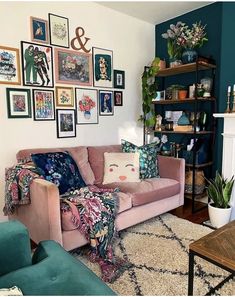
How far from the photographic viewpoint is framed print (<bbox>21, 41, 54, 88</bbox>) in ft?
7.97

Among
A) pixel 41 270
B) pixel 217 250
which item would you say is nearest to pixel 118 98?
pixel 217 250

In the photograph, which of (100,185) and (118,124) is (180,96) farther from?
(100,185)

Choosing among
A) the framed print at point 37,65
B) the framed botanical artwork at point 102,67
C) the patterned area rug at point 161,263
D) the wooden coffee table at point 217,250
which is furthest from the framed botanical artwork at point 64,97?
the wooden coffee table at point 217,250

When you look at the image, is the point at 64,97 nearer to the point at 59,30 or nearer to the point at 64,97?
the point at 64,97

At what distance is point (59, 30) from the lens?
2.62 metres

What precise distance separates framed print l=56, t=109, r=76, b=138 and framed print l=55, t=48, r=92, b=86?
1.11 ft

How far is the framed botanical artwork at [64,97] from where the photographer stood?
2682mm

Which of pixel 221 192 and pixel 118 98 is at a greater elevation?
pixel 118 98

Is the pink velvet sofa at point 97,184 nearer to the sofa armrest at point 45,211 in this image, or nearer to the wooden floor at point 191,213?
the sofa armrest at point 45,211

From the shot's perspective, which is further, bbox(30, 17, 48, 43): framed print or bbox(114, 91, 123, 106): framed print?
bbox(114, 91, 123, 106): framed print

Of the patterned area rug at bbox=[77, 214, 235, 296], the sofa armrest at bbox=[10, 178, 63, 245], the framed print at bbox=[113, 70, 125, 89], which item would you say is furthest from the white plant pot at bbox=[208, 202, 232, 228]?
the framed print at bbox=[113, 70, 125, 89]

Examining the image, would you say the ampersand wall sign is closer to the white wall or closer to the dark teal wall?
the white wall

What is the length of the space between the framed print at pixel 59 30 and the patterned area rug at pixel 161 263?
2.12 metres

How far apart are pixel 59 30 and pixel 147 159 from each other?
1.72 metres
